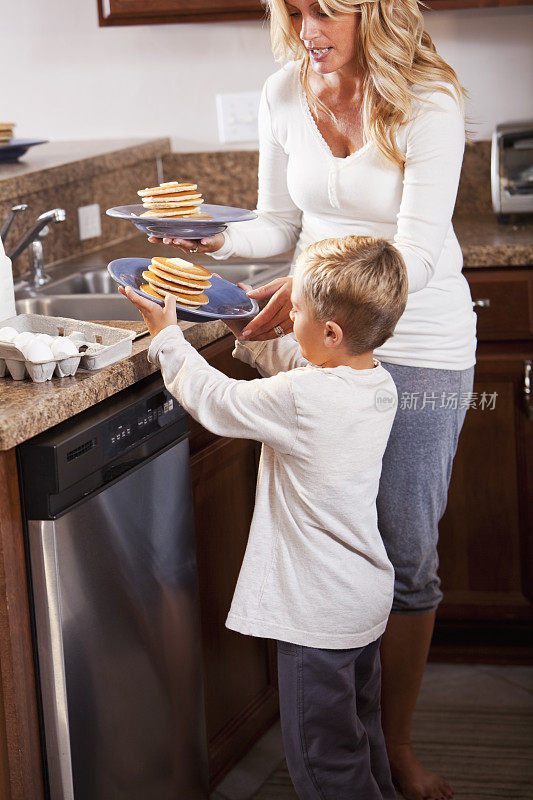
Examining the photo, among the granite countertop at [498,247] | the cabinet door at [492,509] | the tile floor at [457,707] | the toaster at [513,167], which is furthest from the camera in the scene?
the toaster at [513,167]

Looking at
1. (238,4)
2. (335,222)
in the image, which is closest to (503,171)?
(238,4)

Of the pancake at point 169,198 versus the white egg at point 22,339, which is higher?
the pancake at point 169,198

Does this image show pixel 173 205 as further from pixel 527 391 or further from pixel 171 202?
pixel 527 391

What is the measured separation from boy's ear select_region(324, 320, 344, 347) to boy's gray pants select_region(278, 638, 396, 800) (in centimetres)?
46

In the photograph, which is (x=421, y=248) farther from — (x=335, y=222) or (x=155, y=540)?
(x=155, y=540)

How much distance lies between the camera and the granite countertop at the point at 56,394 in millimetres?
1396

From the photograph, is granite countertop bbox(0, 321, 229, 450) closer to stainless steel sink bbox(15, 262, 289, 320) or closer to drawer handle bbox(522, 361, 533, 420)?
stainless steel sink bbox(15, 262, 289, 320)

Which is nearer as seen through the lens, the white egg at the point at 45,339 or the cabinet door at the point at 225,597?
the white egg at the point at 45,339

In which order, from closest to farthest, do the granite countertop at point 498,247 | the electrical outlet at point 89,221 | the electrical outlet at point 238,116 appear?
the granite countertop at point 498,247
the electrical outlet at point 89,221
the electrical outlet at point 238,116

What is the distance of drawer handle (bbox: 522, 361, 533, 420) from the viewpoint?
2.43 metres

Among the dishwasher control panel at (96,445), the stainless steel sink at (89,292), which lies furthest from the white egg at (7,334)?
the stainless steel sink at (89,292)

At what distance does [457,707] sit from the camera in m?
2.42

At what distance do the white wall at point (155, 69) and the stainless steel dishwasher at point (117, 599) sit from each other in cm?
148

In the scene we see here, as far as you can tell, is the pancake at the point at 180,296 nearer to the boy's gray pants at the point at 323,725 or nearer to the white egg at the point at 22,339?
the white egg at the point at 22,339
